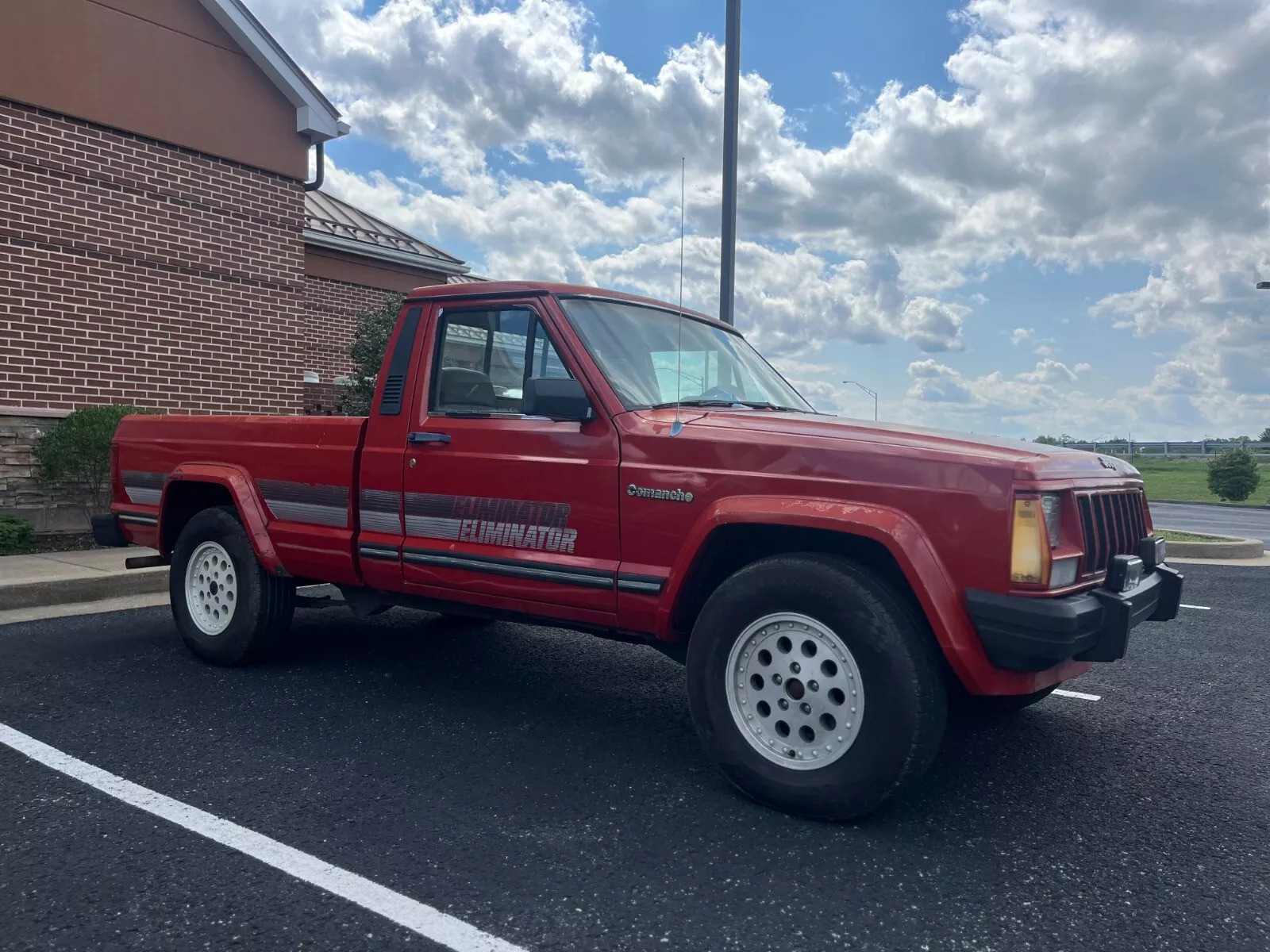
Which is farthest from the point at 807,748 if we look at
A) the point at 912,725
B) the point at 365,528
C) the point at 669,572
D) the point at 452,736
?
the point at 365,528

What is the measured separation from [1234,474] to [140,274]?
86.4 feet

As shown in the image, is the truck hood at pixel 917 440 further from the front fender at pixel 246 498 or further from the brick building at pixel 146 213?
the brick building at pixel 146 213

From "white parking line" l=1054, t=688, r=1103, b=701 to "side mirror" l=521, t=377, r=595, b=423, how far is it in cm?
320

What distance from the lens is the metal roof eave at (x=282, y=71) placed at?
37.0 ft

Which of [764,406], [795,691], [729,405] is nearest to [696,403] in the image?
[729,405]

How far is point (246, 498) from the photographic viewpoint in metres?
5.33

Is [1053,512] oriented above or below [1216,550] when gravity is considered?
above

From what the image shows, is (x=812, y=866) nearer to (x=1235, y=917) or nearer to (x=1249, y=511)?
(x=1235, y=917)

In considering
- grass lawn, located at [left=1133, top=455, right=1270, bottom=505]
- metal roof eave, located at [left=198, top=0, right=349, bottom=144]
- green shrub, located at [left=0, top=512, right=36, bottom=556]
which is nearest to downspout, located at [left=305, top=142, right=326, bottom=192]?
metal roof eave, located at [left=198, top=0, right=349, bottom=144]

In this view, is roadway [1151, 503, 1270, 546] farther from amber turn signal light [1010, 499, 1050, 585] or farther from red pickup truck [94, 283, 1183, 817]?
amber turn signal light [1010, 499, 1050, 585]

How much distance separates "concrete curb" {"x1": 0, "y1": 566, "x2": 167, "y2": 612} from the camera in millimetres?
7062

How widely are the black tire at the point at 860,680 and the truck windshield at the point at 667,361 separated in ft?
3.40

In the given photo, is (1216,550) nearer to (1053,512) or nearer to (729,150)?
(729,150)

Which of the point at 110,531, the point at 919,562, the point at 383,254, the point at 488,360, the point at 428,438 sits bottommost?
the point at 110,531
